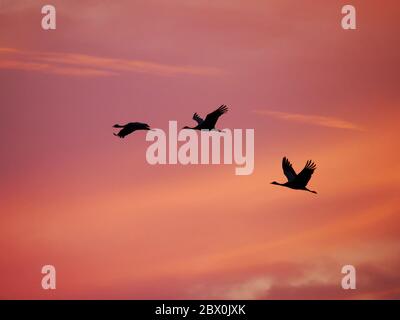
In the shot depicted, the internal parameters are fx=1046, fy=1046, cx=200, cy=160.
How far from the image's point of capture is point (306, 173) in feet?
77.0

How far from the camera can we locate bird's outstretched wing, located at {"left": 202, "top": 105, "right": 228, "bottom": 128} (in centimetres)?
2395

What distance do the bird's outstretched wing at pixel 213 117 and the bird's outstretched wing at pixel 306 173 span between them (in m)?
2.26

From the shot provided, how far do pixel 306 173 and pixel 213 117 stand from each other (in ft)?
8.26

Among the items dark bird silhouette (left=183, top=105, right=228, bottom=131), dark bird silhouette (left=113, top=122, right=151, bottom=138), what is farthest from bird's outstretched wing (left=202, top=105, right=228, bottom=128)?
dark bird silhouette (left=113, top=122, right=151, bottom=138)

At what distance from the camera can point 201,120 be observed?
979 inches

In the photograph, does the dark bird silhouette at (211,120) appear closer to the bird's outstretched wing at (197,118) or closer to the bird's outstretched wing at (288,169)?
the bird's outstretched wing at (197,118)

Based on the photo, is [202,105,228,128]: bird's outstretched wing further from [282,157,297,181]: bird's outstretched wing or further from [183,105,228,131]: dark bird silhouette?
[282,157,297,181]: bird's outstretched wing

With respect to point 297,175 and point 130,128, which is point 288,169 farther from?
point 130,128

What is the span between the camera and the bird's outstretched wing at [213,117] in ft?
78.6

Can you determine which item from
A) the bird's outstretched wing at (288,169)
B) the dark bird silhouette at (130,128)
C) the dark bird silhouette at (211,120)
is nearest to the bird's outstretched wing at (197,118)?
the dark bird silhouette at (211,120)
